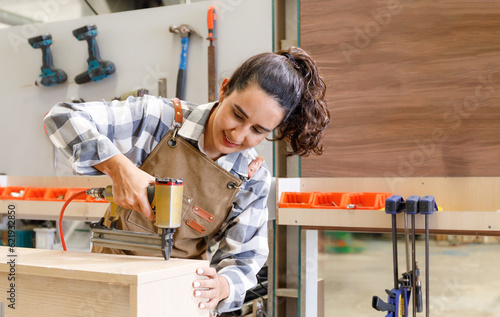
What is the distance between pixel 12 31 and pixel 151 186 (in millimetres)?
2482

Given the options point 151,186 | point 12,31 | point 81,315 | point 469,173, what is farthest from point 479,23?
point 12,31

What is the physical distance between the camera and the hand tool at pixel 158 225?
98cm

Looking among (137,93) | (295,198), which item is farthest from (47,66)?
(295,198)

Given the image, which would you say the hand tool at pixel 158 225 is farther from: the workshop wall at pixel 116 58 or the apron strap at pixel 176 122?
the workshop wall at pixel 116 58

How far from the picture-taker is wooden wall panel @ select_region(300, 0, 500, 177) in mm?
1913

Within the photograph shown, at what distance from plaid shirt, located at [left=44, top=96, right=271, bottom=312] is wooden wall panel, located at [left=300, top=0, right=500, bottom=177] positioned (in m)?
0.75

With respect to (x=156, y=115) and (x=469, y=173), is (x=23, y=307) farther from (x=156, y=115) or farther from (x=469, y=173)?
(x=469, y=173)

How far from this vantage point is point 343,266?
16.6 ft

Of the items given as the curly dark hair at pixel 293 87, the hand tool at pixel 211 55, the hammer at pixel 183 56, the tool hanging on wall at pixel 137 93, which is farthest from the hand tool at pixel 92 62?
the curly dark hair at pixel 293 87

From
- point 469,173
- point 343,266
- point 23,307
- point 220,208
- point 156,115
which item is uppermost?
point 156,115

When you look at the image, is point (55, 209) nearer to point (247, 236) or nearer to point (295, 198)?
point (295, 198)

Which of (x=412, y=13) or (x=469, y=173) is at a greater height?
(x=412, y=13)

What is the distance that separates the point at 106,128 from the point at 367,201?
1.03 meters

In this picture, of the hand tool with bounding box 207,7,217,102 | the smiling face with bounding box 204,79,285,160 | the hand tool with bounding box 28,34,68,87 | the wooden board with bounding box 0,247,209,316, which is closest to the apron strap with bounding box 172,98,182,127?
the smiling face with bounding box 204,79,285,160
